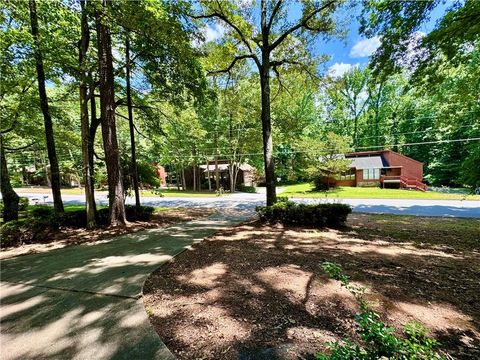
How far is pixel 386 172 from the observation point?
2772 centimetres

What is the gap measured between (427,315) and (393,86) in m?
41.4

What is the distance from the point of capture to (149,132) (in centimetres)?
1112

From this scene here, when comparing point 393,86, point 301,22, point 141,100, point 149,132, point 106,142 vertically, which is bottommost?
point 106,142

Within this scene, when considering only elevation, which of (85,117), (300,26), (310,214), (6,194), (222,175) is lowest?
(310,214)

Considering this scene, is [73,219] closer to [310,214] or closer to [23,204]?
[310,214]

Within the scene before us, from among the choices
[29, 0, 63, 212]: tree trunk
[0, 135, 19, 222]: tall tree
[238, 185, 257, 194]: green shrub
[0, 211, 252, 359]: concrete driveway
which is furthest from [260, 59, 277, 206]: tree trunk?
[238, 185, 257, 194]: green shrub

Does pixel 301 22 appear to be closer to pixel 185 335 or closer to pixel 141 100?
pixel 141 100

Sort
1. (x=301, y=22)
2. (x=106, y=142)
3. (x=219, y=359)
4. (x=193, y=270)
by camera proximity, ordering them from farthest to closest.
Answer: (x=301, y=22) → (x=106, y=142) → (x=193, y=270) → (x=219, y=359)

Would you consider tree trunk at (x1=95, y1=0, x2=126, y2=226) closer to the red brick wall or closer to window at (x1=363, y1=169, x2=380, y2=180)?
window at (x1=363, y1=169, x2=380, y2=180)

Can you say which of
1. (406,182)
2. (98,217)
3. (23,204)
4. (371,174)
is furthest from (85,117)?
(406,182)

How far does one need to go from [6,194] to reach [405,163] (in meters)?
33.3

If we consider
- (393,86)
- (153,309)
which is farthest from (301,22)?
(393,86)

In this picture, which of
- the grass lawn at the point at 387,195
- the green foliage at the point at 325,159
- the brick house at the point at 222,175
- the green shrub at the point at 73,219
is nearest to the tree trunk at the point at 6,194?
the green shrub at the point at 73,219

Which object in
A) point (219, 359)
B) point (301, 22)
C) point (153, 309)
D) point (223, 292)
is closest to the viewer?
point (219, 359)
